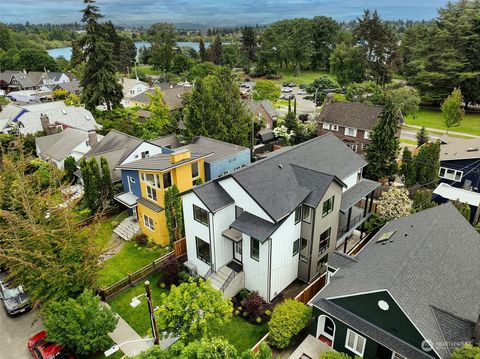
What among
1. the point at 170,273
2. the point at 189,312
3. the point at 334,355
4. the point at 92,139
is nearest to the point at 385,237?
→ the point at 334,355

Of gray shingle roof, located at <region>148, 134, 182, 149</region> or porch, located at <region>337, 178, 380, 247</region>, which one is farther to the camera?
gray shingle roof, located at <region>148, 134, 182, 149</region>

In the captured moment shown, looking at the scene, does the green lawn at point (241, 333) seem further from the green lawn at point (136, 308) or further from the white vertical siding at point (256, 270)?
the green lawn at point (136, 308)

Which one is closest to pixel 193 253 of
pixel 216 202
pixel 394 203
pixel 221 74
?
pixel 216 202

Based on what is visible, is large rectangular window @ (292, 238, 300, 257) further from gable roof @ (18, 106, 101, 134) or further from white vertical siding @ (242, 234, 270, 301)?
gable roof @ (18, 106, 101, 134)

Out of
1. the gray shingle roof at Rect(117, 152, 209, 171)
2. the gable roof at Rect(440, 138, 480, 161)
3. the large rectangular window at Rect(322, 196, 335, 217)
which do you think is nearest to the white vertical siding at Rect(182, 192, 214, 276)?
the gray shingle roof at Rect(117, 152, 209, 171)

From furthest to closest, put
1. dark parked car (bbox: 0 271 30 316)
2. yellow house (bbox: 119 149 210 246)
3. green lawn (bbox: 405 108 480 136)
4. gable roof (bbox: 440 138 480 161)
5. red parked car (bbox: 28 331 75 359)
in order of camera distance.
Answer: green lawn (bbox: 405 108 480 136), gable roof (bbox: 440 138 480 161), yellow house (bbox: 119 149 210 246), dark parked car (bbox: 0 271 30 316), red parked car (bbox: 28 331 75 359)

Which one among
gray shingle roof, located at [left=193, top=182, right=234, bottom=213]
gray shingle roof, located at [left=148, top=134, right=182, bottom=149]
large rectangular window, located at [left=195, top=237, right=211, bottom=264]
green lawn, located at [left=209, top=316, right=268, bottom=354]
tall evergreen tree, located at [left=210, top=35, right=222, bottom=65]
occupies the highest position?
tall evergreen tree, located at [left=210, top=35, right=222, bottom=65]

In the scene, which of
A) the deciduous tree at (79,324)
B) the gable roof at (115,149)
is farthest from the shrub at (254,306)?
the gable roof at (115,149)
